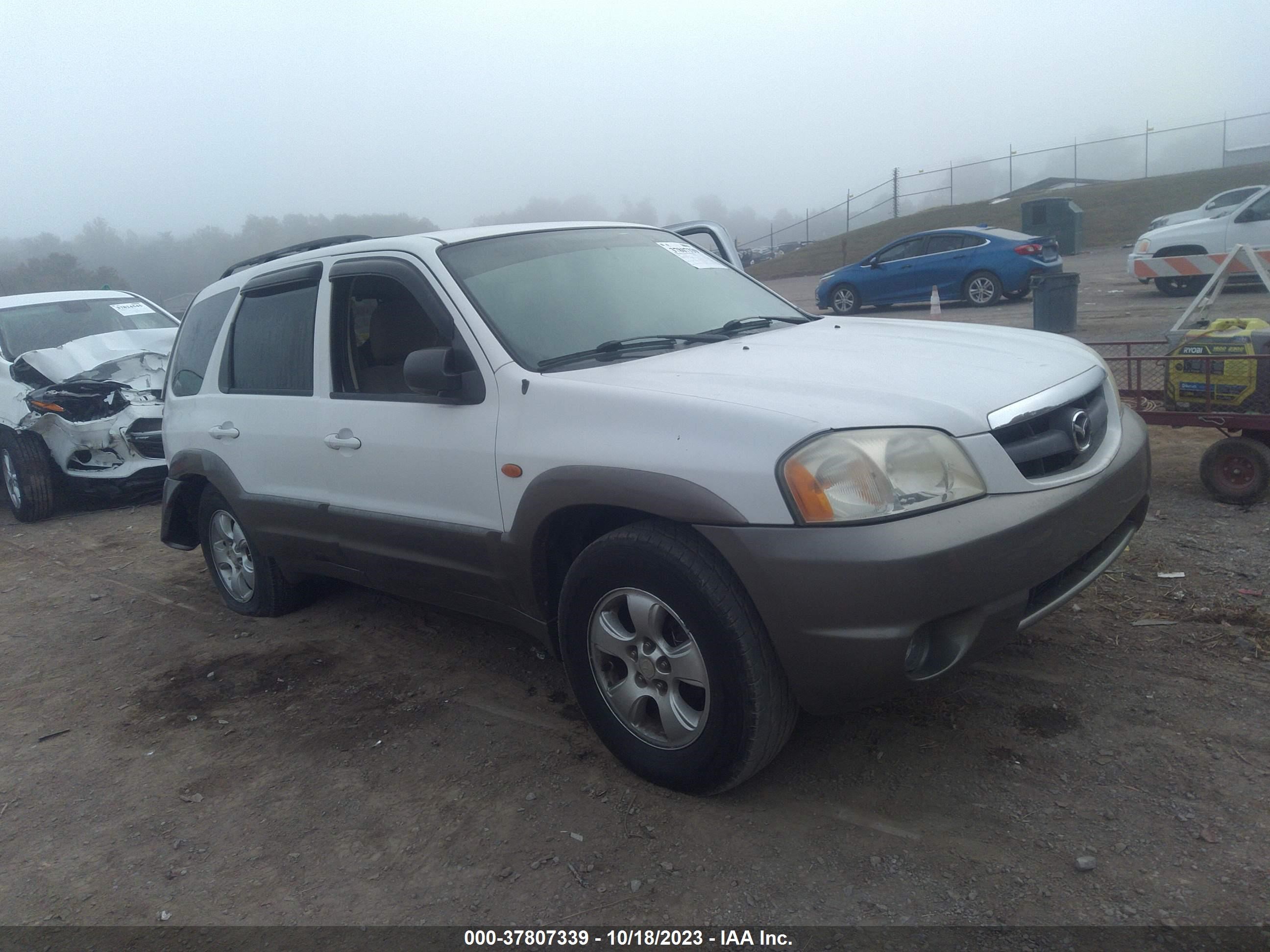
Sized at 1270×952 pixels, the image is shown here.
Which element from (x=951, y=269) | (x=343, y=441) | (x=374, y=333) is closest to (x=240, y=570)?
(x=343, y=441)

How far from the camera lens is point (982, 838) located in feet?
8.69

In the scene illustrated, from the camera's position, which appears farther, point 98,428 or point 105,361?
point 105,361

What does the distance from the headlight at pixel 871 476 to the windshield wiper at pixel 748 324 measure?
4.01ft

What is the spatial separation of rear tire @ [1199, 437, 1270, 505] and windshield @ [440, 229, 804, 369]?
2.52 meters

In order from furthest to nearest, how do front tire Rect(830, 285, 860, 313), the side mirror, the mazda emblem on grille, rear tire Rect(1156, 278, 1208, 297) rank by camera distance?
front tire Rect(830, 285, 860, 313)
rear tire Rect(1156, 278, 1208, 297)
the side mirror
the mazda emblem on grille

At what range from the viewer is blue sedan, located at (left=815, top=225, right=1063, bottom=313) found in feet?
49.3

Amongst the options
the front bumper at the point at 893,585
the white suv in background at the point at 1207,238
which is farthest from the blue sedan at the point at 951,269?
the front bumper at the point at 893,585

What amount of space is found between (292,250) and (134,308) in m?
5.73

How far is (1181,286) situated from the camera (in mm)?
14539

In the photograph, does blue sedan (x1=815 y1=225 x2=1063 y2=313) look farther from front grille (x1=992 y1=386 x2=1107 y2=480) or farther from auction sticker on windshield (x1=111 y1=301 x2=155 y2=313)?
front grille (x1=992 y1=386 x2=1107 y2=480)

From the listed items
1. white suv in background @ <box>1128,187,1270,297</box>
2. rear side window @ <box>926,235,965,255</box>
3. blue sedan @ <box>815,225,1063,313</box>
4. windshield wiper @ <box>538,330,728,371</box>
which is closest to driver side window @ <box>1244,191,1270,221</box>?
white suv in background @ <box>1128,187,1270,297</box>

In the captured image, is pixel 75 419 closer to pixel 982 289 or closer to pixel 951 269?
pixel 951 269

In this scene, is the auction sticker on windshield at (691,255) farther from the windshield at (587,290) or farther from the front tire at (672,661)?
the front tire at (672,661)

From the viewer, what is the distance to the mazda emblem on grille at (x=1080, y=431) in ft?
9.68
